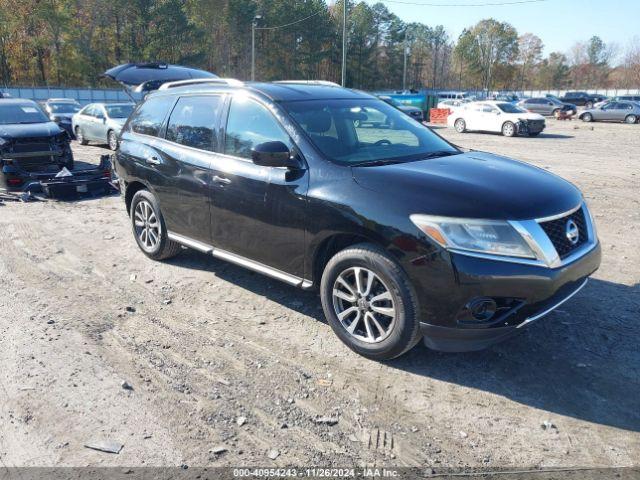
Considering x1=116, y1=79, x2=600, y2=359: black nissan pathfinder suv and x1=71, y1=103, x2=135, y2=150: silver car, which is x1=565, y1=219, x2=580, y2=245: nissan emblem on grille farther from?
x1=71, y1=103, x2=135, y2=150: silver car

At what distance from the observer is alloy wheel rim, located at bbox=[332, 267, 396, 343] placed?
3.63m

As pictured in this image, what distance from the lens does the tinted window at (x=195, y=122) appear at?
193 inches

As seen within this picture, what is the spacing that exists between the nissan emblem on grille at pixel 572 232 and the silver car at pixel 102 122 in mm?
14425

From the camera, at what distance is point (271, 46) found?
7825cm

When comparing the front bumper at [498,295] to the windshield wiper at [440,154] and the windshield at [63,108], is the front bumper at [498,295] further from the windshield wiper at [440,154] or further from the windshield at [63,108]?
the windshield at [63,108]

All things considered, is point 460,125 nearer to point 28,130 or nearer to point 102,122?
point 102,122

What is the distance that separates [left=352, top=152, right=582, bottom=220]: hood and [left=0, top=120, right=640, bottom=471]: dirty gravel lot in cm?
115

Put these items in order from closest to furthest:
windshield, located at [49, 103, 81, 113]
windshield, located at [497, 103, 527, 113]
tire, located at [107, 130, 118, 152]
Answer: tire, located at [107, 130, 118, 152], windshield, located at [49, 103, 81, 113], windshield, located at [497, 103, 527, 113]

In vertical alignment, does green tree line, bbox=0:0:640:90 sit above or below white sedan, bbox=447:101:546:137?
above

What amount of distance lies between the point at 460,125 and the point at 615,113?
51.8ft

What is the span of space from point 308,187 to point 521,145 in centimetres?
1860

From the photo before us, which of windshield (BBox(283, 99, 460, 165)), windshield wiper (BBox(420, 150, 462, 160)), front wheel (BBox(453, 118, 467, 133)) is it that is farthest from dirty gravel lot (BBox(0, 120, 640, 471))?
front wheel (BBox(453, 118, 467, 133))

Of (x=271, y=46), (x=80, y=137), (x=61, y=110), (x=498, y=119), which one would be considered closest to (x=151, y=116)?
(x=80, y=137)

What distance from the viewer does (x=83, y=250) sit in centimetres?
655
